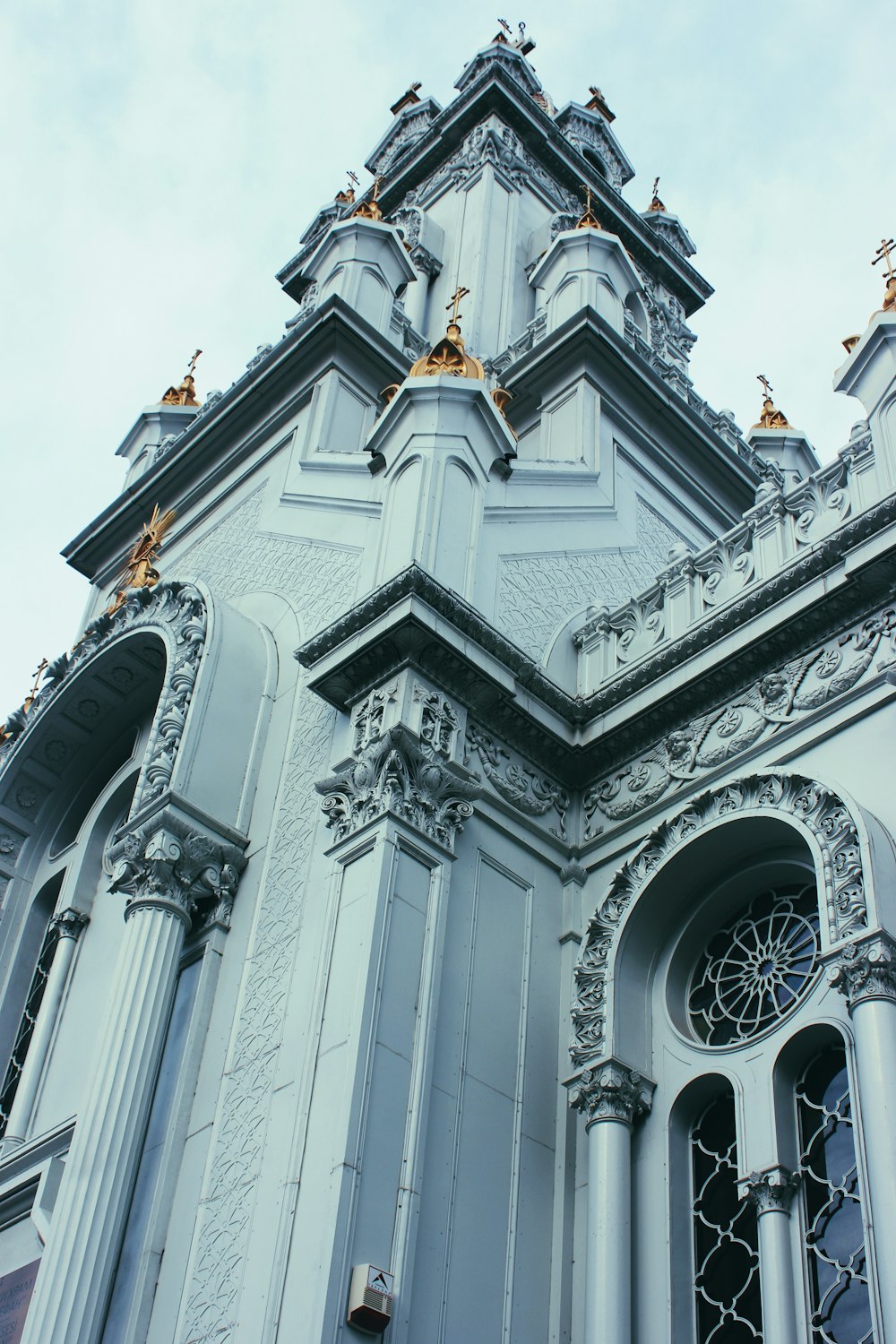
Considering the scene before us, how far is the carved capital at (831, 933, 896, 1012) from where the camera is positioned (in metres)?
9.62

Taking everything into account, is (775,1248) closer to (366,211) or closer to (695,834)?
(695,834)

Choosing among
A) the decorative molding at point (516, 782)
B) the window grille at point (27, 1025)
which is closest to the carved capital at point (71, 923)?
the window grille at point (27, 1025)

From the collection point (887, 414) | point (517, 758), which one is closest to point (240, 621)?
point (517, 758)

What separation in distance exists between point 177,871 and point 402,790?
220cm

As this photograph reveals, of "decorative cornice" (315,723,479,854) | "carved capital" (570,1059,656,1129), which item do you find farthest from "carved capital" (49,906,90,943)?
"carved capital" (570,1059,656,1129)

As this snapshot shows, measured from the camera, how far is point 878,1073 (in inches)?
363

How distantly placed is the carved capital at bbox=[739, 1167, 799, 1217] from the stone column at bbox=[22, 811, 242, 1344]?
14.5 feet

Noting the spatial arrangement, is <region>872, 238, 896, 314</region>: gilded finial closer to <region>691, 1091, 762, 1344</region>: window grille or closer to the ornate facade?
the ornate facade

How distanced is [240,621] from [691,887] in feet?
18.1

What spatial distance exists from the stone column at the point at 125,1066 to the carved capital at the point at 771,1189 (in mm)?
4417

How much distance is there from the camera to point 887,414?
12562mm

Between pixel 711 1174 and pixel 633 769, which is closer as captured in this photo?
pixel 711 1174

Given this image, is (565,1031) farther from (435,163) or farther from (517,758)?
(435,163)

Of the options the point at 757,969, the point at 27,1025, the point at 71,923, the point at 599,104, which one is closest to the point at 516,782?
the point at 757,969
